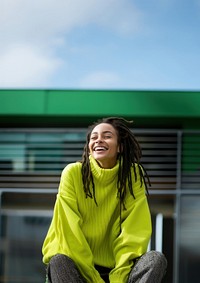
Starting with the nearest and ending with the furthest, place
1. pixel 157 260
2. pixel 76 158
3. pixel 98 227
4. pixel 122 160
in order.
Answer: pixel 157 260 → pixel 98 227 → pixel 122 160 → pixel 76 158

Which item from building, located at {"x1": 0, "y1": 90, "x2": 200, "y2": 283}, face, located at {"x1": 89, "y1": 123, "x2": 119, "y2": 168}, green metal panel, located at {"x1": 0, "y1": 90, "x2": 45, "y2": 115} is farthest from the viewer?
green metal panel, located at {"x1": 0, "y1": 90, "x2": 45, "y2": 115}

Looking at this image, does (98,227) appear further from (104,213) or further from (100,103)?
(100,103)

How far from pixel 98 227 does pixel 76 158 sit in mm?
6894

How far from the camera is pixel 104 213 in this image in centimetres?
330

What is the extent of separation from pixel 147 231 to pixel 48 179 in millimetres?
6940

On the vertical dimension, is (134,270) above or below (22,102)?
below

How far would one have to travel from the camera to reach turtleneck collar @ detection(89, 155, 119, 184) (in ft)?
10.9

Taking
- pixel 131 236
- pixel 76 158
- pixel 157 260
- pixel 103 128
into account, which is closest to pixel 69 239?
pixel 131 236

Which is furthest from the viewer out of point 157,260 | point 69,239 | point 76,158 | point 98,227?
point 76,158

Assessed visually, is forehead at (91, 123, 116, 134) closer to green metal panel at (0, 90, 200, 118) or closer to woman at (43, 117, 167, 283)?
woman at (43, 117, 167, 283)

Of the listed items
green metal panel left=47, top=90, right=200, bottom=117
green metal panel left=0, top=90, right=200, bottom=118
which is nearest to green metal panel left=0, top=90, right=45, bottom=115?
green metal panel left=0, top=90, right=200, bottom=118

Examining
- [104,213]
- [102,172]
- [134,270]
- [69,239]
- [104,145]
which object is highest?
[104,145]

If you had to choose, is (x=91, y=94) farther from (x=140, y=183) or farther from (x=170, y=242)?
(x=140, y=183)

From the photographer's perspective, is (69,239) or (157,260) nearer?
(157,260)
